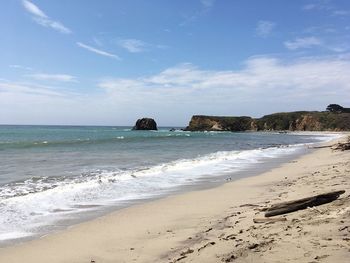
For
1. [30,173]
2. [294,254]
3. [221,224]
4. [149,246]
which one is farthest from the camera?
[30,173]

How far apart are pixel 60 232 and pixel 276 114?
134937 millimetres

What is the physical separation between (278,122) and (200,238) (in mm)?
129485

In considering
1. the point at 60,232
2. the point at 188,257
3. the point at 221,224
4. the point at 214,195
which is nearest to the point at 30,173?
the point at 214,195

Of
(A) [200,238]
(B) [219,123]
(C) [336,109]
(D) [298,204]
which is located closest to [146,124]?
(B) [219,123]

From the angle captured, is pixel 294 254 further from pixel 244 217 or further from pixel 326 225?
pixel 244 217

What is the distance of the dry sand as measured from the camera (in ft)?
17.6

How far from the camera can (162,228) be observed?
25.9 feet

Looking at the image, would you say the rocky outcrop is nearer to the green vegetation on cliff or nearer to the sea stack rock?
the green vegetation on cliff

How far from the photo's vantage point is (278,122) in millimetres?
131750

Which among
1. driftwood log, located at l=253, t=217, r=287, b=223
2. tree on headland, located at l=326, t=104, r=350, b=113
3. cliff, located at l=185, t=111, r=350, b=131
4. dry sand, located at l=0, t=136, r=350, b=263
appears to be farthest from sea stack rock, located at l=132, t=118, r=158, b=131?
driftwood log, located at l=253, t=217, r=287, b=223

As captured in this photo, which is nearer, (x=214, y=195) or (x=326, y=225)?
(x=326, y=225)

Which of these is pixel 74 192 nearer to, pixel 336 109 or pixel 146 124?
pixel 146 124

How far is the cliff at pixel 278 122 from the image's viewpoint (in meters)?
120

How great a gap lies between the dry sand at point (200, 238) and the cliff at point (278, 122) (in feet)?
379
